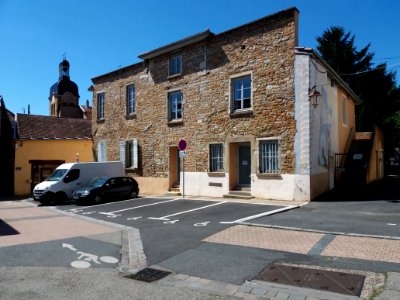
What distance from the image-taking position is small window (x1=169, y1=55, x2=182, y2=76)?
1895 cm

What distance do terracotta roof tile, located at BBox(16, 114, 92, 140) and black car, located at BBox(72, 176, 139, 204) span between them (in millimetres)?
9602

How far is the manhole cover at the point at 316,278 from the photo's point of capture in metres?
4.93

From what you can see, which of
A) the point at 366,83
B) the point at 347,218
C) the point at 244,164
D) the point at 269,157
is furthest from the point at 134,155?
the point at 366,83

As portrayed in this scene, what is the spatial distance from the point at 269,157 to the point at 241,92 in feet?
10.6

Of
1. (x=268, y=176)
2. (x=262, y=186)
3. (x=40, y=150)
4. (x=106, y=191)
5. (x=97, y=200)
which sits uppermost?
(x=40, y=150)

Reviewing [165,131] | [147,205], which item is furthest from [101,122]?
[147,205]

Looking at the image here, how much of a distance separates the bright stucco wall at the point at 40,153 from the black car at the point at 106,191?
7.87 m

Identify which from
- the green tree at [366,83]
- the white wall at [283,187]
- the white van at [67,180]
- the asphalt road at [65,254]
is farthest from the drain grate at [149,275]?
the green tree at [366,83]

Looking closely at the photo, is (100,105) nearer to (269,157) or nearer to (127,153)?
(127,153)

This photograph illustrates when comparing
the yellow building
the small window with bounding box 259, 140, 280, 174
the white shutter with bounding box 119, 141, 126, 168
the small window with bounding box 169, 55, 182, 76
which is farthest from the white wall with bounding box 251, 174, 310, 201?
the yellow building

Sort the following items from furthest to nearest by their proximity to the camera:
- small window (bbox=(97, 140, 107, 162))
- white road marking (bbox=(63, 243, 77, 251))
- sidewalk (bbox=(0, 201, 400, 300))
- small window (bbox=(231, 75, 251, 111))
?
small window (bbox=(97, 140, 107, 162)) < small window (bbox=(231, 75, 251, 111)) < white road marking (bbox=(63, 243, 77, 251)) < sidewalk (bbox=(0, 201, 400, 300))

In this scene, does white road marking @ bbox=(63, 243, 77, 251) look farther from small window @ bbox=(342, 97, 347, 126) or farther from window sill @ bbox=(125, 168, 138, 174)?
small window @ bbox=(342, 97, 347, 126)

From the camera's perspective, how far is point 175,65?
1927cm

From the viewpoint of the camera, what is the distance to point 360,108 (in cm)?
2998
